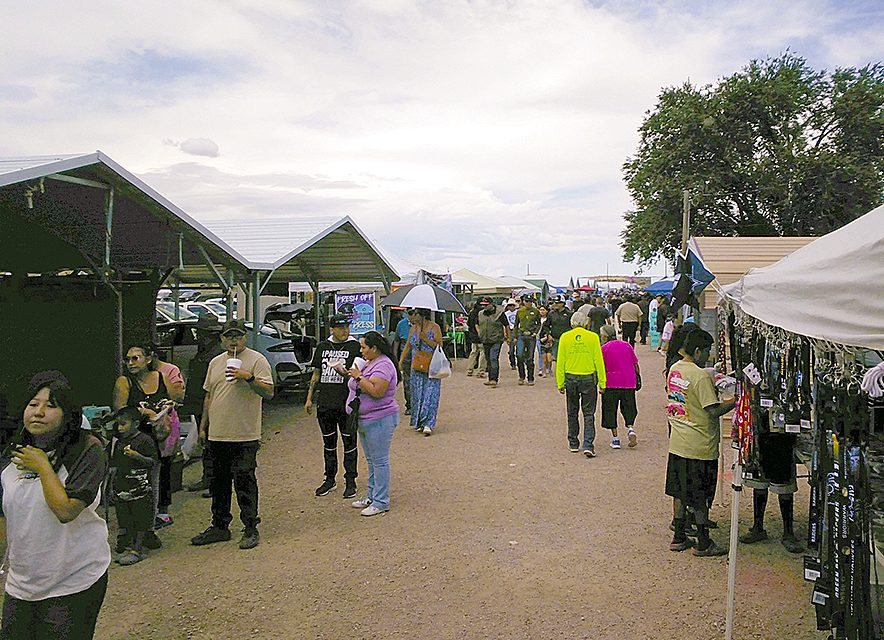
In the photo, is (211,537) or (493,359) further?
(493,359)

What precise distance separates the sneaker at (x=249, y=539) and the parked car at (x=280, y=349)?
7.26 meters

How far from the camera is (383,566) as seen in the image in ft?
18.4

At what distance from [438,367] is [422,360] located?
0.34m

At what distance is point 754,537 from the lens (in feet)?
19.8

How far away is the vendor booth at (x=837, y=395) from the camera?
10.5 ft

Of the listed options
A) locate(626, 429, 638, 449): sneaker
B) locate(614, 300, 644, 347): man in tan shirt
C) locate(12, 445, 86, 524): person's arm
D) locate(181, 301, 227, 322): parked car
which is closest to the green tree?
locate(614, 300, 644, 347): man in tan shirt

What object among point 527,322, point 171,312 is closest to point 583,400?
point 527,322

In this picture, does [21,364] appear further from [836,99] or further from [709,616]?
[836,99]

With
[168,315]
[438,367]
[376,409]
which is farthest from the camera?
[168,315]

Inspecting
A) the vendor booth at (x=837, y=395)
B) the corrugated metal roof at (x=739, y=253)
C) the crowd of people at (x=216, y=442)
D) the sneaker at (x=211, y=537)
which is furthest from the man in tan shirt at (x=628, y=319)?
the sneaker at (x=211, y=537)

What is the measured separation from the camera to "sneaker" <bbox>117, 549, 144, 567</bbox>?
5656mm

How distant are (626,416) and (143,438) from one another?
6.02 m

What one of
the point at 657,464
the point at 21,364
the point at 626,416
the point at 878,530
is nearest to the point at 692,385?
the point at 878,530

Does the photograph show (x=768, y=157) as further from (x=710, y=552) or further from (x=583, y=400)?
(x=710, y=552)
